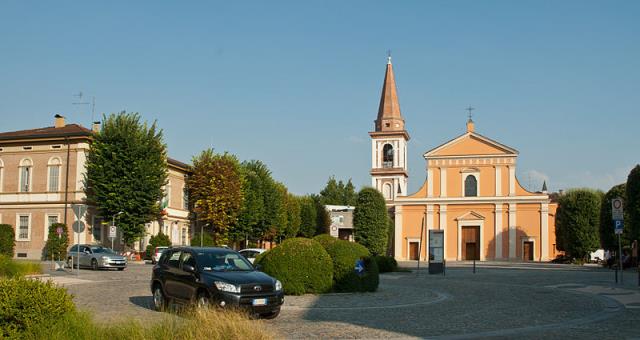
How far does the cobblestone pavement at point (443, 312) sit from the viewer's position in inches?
494

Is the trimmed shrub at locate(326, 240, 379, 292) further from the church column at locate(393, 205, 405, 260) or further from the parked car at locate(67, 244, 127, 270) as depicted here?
the church column at locate(393, 205, 405, 260)

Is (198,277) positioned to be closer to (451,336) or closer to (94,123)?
(451,336)

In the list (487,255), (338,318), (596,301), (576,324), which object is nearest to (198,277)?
(338,318)

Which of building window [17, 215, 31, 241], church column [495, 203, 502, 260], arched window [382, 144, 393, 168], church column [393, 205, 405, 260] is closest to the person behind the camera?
building window [17, 215, 31, 241]

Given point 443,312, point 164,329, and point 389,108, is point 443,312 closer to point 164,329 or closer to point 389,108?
point 164,329

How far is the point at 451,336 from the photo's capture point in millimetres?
12008

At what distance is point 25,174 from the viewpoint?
50.2 m

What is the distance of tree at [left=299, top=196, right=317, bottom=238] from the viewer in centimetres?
8306

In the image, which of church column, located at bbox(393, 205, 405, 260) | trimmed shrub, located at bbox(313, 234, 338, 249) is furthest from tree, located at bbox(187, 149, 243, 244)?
trimmed shrub, located at bbox(313, 234, 338, 249)

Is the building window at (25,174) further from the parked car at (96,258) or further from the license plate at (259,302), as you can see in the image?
the license plate at (259,302)

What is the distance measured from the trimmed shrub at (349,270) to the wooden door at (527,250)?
47315 mm

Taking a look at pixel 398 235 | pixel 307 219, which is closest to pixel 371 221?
pixel 398 235

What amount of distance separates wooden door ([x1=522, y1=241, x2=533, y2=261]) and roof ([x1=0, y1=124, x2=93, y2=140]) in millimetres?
42085

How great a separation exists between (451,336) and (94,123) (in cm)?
4801
